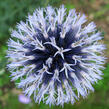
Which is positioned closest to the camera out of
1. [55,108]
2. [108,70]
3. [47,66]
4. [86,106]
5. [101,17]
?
[47,66]

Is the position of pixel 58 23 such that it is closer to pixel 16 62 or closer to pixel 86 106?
pixel 16 62

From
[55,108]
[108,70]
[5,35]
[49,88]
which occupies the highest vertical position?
[5,35]

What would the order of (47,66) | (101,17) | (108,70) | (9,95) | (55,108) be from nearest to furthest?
(47,66)
(108,70)
(55,108)
(9,95)
(101,17)

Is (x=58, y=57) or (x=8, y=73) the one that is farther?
(x=8, y=73)

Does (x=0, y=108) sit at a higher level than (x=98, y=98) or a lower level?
higher

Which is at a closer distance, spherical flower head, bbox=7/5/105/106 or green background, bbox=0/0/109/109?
spherical flower head, bbox=7/5/105/106

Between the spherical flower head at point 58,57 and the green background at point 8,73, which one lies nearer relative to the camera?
the spherical flower head at point 58,57

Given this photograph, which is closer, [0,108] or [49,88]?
[49,88]

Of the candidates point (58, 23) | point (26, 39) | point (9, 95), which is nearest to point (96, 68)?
point (58, 23)
